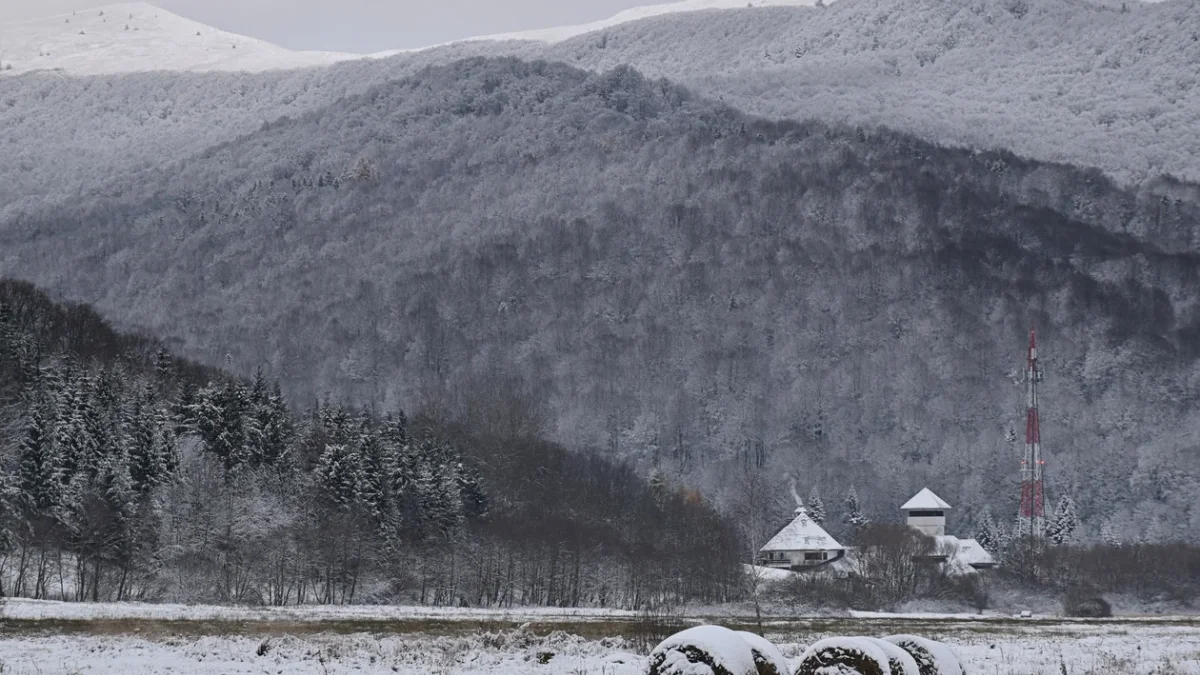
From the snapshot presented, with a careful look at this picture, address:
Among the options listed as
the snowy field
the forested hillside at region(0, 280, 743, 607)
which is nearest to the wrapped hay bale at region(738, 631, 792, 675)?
the snowy field

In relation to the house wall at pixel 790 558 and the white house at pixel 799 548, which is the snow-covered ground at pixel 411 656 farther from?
the white house at pixel 799 548

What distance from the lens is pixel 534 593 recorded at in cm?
10231

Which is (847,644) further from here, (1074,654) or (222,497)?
(222,497)

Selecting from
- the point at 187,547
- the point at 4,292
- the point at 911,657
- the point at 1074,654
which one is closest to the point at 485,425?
the point at 4,292

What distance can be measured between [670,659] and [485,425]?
142995mm

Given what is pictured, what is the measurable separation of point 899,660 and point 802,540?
123 meters

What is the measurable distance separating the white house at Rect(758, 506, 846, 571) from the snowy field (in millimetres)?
84563

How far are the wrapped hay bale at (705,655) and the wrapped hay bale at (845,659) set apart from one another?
1269 mm

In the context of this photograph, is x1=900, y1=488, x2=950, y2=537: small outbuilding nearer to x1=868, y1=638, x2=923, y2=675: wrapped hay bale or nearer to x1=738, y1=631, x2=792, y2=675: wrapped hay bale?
x1=868, y1=638, x2=923, y2=675: wrapped hay bale

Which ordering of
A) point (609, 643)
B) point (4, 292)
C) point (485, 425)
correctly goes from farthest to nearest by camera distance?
point (485, 425) < point (4, 292) < point (609, 643)

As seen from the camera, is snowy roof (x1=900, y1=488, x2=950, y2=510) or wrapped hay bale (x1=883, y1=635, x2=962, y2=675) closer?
wrapped hay bale (x1=883, y1=635, x2=962, y2=675)

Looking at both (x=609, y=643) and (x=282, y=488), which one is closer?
(x=609, y=643)

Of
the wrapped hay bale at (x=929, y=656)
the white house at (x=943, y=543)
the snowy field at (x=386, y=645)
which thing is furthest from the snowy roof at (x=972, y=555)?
the wrapped hay bale at (x=929, y=656)

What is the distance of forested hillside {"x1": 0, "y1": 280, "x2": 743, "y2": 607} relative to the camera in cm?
8756
